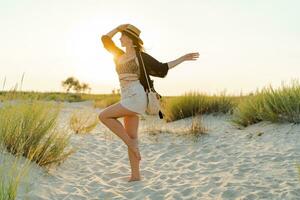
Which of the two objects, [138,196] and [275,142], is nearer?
[138,196]

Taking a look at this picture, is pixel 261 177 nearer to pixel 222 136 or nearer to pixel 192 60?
pixel 192 60

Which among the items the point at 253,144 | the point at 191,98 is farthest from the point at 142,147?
the point at 191,98

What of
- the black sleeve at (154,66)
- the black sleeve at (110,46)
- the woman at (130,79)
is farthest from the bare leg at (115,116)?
the black sleeve at (110,46)

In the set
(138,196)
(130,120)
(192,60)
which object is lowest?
(138,196)

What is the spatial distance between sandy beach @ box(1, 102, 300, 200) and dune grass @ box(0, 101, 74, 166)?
9.0 inches

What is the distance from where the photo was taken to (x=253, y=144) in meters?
7.75

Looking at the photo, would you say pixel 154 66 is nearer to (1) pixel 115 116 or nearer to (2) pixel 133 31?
(2) pixel 133 31

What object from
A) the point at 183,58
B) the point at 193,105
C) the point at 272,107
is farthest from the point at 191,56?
the point at 193,105

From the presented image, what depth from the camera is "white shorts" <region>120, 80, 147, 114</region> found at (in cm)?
521

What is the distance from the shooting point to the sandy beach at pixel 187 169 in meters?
5.00

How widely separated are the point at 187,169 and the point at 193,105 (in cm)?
660

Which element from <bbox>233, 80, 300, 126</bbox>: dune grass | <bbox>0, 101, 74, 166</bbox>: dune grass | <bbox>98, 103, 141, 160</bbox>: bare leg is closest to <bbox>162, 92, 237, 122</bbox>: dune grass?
<bbox>233, 80, 300, 126</bbox>: dune grass

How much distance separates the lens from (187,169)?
6.48m

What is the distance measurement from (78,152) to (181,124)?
4816 mm
